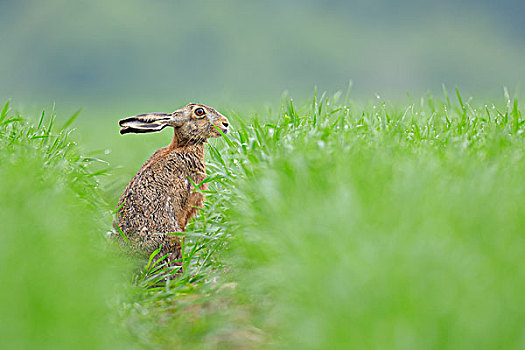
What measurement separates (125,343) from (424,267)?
1354 millimetres

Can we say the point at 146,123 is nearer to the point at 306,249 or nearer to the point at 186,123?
the point at 186,123

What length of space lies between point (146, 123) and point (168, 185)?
76 cm

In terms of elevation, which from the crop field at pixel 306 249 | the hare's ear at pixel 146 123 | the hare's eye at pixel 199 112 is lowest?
the crop field at pixel 306 249

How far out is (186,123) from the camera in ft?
17.8

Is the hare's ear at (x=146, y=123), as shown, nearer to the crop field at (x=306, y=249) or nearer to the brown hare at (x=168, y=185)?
the brown hare at (x=168, y=185)

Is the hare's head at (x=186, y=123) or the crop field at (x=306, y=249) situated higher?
the hare's head at (x=186, y=123)

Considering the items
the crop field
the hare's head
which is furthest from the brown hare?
the crop field

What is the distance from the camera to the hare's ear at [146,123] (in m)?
5.33

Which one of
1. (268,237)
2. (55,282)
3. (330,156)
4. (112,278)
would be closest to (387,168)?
(330,156)

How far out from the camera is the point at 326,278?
8.29ft

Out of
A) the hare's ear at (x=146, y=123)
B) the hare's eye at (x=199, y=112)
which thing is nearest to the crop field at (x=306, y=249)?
the hare's ear at (x=146, y=123)

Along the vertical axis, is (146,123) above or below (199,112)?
below

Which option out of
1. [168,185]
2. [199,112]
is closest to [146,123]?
[199,112]

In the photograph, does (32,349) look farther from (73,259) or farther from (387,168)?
(387,168)
